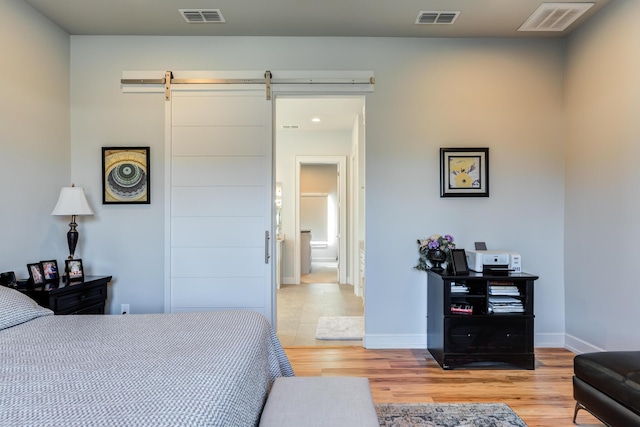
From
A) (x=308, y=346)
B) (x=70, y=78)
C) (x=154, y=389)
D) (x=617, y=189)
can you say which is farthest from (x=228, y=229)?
(x=617, y=189)

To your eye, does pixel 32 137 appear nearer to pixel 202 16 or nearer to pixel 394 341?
pixel 202 16

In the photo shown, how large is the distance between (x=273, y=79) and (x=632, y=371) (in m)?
3.22

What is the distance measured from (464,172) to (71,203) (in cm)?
345

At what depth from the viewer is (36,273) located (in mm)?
2666

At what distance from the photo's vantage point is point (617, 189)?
2730mm

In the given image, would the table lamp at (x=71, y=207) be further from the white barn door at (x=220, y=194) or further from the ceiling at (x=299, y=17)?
the ceiling at (x=299, y=17)

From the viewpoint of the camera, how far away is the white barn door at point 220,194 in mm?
3295

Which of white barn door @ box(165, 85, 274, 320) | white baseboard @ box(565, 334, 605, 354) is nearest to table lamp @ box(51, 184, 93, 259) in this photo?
white barn door @ box(165, 85, 274, 320)

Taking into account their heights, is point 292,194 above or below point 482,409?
above

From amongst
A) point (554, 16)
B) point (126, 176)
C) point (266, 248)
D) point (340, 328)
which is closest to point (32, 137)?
point (126, 176)

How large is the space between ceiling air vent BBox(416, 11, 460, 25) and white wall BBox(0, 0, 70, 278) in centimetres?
317

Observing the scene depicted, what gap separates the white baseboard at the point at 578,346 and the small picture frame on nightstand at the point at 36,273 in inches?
175

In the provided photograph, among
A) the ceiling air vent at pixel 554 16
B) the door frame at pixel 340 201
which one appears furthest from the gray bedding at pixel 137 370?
the door frame at pixel 340 201

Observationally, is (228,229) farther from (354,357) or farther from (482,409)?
(482,409)
